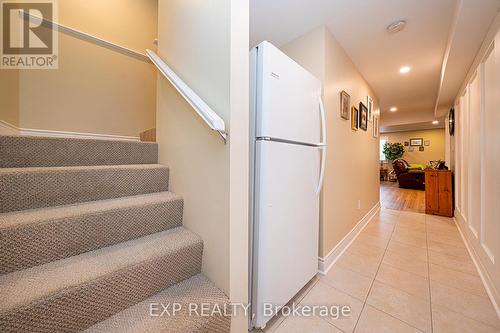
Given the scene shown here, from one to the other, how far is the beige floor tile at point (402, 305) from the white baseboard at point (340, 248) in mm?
388

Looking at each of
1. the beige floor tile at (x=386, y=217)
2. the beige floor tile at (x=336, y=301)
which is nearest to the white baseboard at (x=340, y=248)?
the beige floor tile at (x=336, y=301)

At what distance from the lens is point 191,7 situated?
1.20 meters

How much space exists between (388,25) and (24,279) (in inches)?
123

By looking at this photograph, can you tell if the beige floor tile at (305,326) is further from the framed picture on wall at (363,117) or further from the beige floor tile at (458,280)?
the framed picture on wall at (363,117)

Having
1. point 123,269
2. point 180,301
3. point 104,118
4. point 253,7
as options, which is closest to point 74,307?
point 123,269

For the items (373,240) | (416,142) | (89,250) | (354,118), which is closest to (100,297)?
(89,250)

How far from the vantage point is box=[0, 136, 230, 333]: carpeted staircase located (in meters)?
0.71

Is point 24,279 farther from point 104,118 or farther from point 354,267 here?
point 354,267

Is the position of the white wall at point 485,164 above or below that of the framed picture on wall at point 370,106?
below

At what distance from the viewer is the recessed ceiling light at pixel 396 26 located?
5.98 ft

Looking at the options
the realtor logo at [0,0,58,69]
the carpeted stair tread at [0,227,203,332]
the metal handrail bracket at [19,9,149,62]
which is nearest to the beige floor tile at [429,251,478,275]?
the carpeted stair tread at [0,227,203,332]

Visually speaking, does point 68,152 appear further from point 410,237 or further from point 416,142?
point 416,142

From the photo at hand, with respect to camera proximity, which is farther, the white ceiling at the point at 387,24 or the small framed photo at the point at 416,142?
the small framed photo at the point at 416,142

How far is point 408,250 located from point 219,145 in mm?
2612
